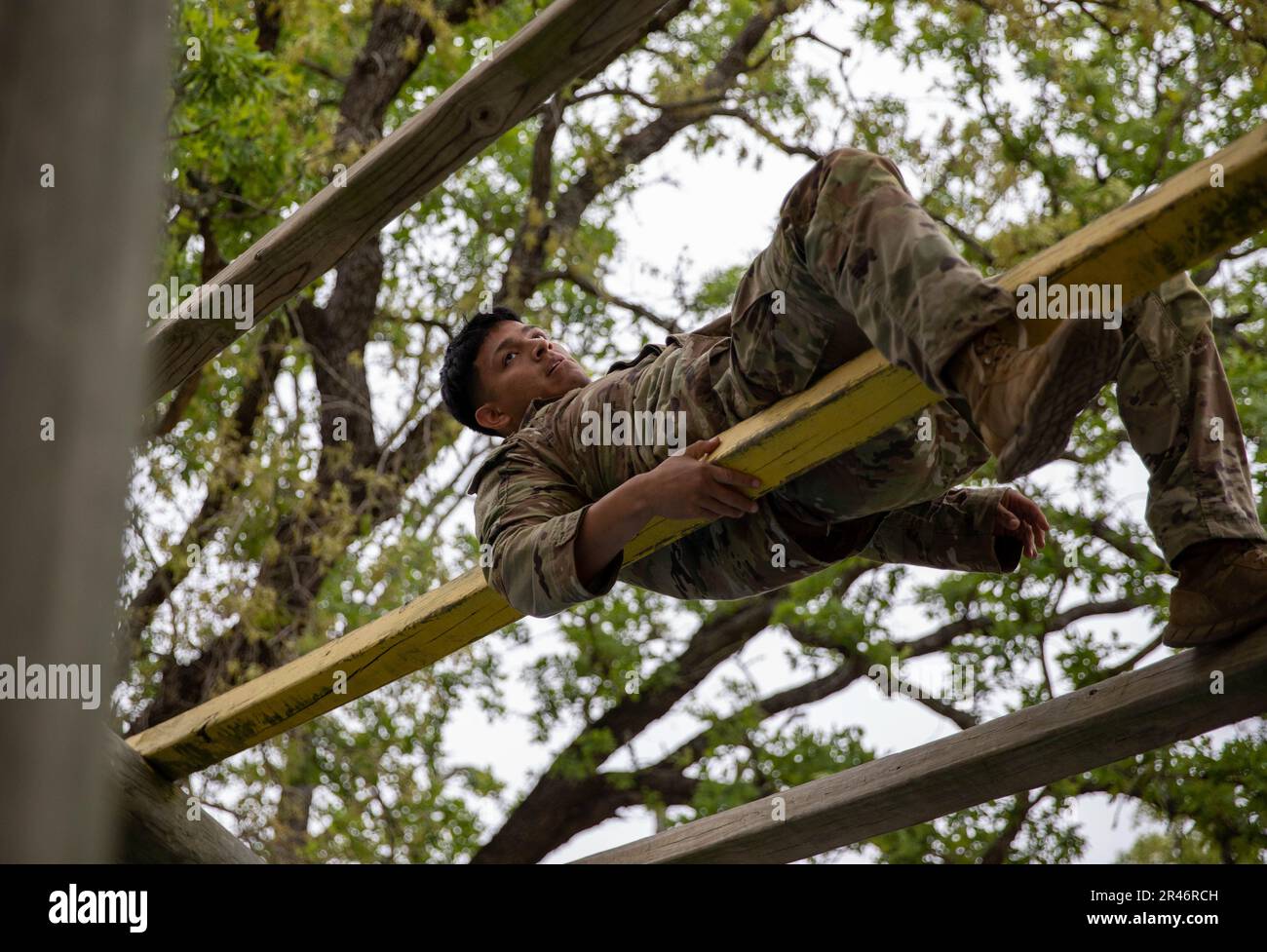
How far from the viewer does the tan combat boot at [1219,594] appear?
Answer: 2.58m

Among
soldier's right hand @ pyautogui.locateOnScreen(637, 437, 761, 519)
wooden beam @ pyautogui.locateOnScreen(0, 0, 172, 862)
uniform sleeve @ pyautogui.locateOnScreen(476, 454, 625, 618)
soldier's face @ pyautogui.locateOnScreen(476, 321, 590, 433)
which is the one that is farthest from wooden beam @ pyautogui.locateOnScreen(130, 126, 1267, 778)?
wooden beam @ pyautogui.locateOnScreen(0, 0, 172, 862)

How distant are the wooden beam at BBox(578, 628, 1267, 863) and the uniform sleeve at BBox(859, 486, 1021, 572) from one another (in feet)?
1.21

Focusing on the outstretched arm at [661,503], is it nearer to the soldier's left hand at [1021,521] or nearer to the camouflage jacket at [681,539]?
the camouflage jacket at [681,539]

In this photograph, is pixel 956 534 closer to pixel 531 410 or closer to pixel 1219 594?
pixel 1219 594

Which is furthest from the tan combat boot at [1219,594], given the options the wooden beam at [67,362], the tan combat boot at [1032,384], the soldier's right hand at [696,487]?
the wooden beam at [67,362]

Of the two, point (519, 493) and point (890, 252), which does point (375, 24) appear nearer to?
point (519, 493)

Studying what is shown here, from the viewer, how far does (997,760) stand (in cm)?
298

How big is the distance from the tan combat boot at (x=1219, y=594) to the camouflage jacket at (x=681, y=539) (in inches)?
17.9

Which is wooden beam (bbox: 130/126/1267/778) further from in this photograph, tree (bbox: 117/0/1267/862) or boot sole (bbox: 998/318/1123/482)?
tree (bbox: 117/0/1267/862)

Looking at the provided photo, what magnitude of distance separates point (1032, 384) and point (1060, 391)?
1.7 inches

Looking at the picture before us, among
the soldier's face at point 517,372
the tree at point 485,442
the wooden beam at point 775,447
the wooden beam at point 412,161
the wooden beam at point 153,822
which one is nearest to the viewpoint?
the wooden beam at point 775,447

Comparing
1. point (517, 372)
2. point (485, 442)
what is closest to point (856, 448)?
point (517, 372)
